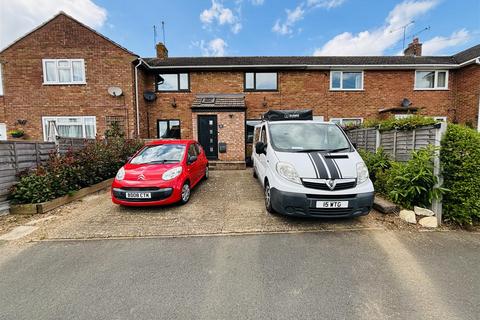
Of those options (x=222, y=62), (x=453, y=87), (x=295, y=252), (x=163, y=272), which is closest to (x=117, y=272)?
(x=163, y=272)

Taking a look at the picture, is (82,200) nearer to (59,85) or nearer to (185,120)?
(185,120)

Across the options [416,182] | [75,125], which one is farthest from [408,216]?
[75,125]

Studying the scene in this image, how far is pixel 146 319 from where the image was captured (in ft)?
6.43

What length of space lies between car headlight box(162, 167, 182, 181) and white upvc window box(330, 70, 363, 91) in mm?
10358

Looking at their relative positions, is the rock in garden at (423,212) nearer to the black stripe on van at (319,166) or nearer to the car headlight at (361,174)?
the car headlight at (361,174)

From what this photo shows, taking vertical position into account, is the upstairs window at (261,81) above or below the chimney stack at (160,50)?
below

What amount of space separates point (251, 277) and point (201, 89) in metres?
10.9

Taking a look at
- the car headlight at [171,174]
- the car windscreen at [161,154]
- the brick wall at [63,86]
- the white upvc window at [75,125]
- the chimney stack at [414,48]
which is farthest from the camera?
the chimney stack at [414,48]

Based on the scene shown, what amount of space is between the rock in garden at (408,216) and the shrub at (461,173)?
21.6 inches

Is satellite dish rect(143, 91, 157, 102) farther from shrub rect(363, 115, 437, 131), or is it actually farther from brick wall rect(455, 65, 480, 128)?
brick wall rect(455, 65, 480, 128)

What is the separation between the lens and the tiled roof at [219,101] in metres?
10.4

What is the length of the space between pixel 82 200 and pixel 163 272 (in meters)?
4.22

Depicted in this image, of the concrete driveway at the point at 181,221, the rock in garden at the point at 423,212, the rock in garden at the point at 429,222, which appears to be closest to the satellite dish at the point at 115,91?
the concrete driveway at the point at 181,221

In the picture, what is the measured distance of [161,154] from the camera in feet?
18.4
